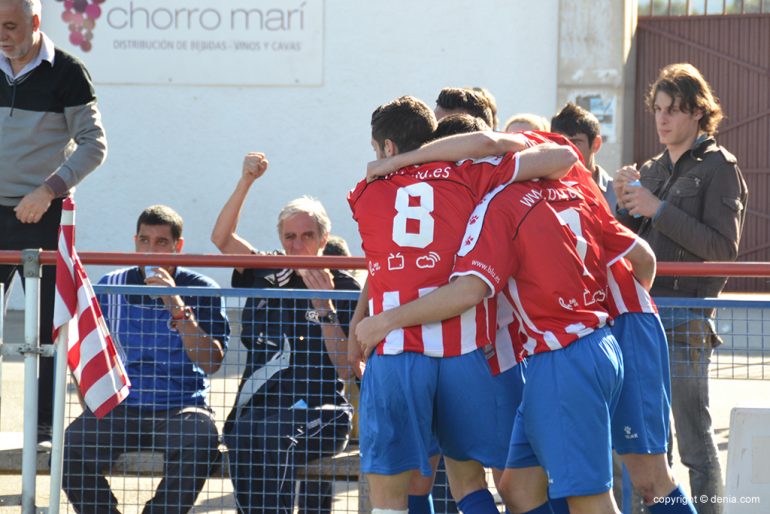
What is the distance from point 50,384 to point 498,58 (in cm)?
800

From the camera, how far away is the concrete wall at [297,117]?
12.1 meters

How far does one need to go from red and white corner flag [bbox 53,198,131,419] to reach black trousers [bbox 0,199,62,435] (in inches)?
22.9

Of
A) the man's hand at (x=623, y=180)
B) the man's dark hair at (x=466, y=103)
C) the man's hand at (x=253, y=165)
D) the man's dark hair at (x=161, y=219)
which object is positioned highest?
the man's dark hair at (x=466, y=103)

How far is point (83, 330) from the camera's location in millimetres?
4359

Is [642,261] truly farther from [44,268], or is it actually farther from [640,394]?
[44,268]

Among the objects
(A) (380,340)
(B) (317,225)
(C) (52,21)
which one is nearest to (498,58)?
(C) (52,21)

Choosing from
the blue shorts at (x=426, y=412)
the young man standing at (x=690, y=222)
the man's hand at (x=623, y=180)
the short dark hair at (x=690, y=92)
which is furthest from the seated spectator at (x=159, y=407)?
the short dark hair at (x=690, y=92)

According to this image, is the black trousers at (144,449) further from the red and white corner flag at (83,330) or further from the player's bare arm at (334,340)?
the player's bare arm at (334,340)

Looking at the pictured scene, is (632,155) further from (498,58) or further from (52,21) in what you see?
(52,21)

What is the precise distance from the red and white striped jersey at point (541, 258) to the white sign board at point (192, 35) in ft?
29.5

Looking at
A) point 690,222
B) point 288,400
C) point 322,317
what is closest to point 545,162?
point 690,222

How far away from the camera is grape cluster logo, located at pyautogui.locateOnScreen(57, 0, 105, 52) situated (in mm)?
12312

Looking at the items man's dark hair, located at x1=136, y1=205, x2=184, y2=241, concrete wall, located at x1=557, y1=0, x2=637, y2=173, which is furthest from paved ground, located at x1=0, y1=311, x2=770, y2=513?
concrete wall, located at x1=557, y1=0, x2=637, y2=173

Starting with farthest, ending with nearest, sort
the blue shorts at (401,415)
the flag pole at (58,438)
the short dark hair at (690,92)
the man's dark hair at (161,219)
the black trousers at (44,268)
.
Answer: the man's dark hair at (161,219)
the black trousers at (44,268)
the short dark hair at (690,92)
the flag pole at (58,438)
the blue shorts at (401,415)
